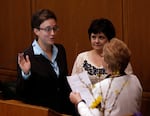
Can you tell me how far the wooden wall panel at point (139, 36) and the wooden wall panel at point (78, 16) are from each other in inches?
4.5

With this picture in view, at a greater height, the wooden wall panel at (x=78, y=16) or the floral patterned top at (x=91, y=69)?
the wooden wall panel at (x=78, y=16)

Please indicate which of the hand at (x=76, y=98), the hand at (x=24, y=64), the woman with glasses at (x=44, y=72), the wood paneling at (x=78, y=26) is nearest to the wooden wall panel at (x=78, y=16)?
the wood paneling at (x=78, y=26)

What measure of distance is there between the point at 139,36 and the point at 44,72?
1470 millimetres

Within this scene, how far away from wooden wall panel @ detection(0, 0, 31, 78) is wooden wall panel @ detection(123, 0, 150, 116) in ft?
5.16

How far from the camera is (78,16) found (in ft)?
16.5

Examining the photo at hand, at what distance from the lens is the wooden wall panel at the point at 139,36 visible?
14.4 ft

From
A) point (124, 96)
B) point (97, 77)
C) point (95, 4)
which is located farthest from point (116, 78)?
point (95, 4)

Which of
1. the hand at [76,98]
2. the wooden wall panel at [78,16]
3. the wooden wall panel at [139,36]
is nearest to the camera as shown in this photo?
the hand at [76,98]

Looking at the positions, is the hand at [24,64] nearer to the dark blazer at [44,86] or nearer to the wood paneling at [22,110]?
the dark blazer at [44,86]

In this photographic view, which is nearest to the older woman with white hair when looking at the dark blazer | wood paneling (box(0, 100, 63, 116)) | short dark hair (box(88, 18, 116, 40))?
wood paneling (box(0, 100, 63, 116))

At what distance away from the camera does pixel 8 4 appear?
5836mm

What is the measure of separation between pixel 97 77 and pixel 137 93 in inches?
32.3

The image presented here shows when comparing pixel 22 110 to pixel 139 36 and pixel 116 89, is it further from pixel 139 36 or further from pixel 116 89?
pixel 139 36

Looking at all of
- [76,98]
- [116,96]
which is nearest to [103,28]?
[76,98]
